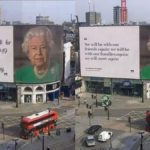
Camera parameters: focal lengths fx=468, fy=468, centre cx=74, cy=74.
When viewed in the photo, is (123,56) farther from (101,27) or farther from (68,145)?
(68,145)

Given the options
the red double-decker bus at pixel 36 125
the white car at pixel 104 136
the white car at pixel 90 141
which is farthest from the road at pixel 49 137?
the white car at pixel 104 136

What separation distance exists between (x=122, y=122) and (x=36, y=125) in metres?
2.45

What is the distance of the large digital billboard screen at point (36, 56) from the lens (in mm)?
8891

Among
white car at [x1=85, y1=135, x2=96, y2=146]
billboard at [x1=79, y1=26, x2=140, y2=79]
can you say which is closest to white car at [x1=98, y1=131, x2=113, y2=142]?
white car at [x1=85, y1=135, x2=96, y2=146]

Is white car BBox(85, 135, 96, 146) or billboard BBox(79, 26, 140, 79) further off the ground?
billboard BBox(79, 26, 140, 79)

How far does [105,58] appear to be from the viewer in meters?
9.02

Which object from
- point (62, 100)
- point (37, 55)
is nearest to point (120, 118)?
point (62, 100)

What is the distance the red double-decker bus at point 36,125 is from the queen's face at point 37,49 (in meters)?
3.40

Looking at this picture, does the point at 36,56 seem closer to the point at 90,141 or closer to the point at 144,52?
the point at 144,52

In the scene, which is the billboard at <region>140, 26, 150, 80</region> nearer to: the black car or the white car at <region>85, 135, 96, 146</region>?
the black car

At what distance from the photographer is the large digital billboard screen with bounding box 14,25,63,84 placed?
8.89m

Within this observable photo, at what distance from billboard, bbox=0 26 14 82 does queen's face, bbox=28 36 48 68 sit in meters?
0.45

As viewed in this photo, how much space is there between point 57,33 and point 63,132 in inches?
178

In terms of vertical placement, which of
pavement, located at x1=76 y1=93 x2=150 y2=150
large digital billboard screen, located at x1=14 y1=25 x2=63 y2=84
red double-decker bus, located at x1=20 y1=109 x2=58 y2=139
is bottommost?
pavement, located at x1=76 y1=93 x2=150 y2=150
